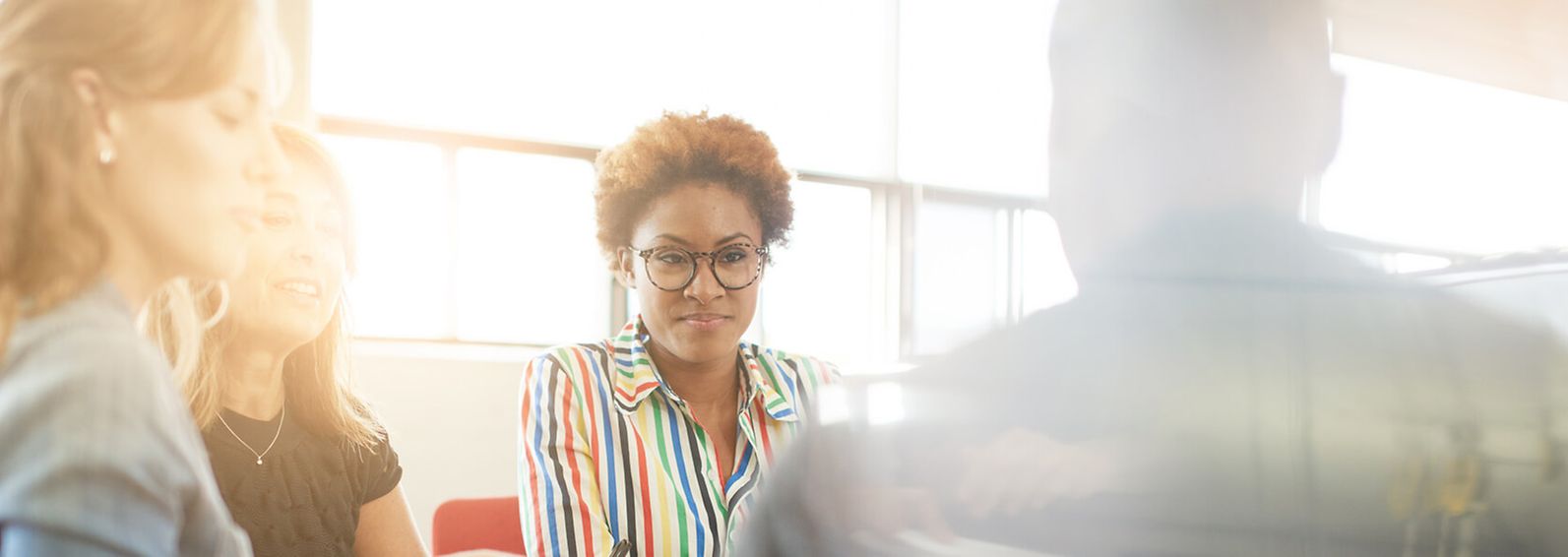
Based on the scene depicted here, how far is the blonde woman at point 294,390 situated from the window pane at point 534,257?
2074 mm

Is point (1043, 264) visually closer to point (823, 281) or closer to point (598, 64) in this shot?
point (823, 281)

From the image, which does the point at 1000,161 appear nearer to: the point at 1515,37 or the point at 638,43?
the point at 1515,37

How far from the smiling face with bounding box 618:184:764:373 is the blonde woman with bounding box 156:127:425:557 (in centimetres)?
29

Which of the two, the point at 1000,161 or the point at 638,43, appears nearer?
the point at 1000,161

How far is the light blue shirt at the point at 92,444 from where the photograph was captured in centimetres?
26

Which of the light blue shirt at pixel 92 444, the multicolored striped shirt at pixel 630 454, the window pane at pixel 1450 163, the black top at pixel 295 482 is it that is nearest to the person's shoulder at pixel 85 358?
the light blue shirt at pixel 92 444

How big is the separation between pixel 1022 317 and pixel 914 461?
0.07 m

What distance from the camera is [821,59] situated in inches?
54.6

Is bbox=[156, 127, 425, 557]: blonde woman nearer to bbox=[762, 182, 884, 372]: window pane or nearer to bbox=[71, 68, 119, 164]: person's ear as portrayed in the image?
bbox=[71, 68, 119, 164]: person's ear

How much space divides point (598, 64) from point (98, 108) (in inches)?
89.8

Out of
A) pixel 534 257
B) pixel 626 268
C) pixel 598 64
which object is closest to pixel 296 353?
pixel 626 268

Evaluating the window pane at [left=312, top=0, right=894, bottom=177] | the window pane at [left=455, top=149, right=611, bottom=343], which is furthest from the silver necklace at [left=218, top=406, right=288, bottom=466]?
the window pane at [left=455, top=149, right=611, bottom=343]

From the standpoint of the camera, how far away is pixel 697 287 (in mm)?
739

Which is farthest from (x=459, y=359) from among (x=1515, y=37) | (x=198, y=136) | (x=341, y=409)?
(x=1515, y=37)
